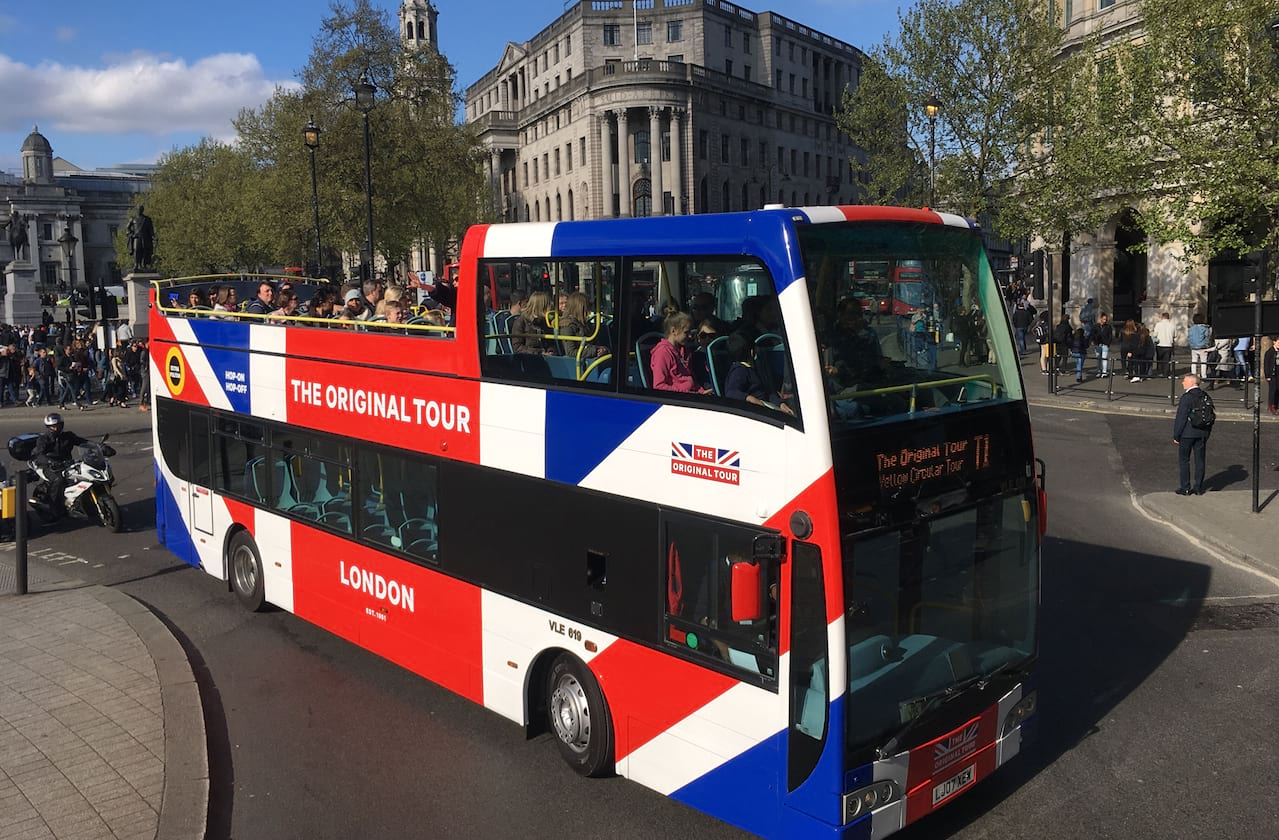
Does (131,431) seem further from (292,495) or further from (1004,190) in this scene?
(1004,190)

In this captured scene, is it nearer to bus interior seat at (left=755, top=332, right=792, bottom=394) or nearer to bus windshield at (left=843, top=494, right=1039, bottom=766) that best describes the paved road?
bus windshield at (left=843, top=494, right=1039, bottom=766)

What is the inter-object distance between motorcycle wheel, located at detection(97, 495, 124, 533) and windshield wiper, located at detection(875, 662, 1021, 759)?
1271 centimetres

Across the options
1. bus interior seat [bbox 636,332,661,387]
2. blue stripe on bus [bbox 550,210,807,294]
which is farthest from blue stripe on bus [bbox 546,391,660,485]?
blue stripe on bus [bbox 550,210,807,294]

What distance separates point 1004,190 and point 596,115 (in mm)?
50563

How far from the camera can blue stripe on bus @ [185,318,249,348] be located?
35.8 feet

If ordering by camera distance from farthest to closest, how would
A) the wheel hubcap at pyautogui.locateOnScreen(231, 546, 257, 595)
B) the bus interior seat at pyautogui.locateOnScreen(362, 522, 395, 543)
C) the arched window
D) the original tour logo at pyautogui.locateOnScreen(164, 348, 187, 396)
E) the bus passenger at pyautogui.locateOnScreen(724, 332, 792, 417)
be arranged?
the arched window
the original tour logo at pyautogui.locateOnScreen(164, 348, 187, 396)
the wheel hubcap at pyautogui.locateOnScreen(231, 546, 257, 595)
the bus interior seat at pyautogui.locateOnScreen(362, 522, 395, 543)
the bus passenger at pyautogui.locateOnScreen(724, 332, 792, 417)

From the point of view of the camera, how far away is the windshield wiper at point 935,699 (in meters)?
5.58

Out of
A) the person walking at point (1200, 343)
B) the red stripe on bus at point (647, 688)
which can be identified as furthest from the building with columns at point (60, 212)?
the red stripe on bus at point (647, 688)

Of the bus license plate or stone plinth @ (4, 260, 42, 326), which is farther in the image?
stone plinth @ (4, 260, 42, 326)

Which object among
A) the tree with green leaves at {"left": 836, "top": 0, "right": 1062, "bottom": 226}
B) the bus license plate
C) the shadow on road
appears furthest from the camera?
the tree with green leaves at {"left": 836, "top": 0, "right": 1062, "bottom": 226}

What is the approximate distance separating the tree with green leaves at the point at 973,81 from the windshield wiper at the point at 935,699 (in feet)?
103

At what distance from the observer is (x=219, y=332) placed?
11.2m

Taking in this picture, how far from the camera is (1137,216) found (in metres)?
27.4

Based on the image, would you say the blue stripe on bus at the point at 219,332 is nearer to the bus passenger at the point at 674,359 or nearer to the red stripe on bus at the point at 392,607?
the red stripe on bus at the point at 392,607
